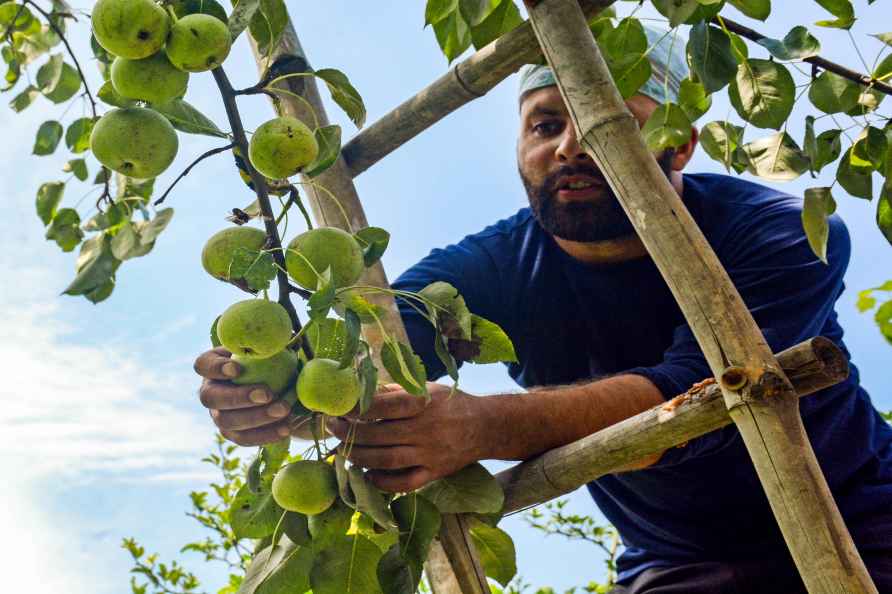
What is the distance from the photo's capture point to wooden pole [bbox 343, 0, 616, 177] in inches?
62.2

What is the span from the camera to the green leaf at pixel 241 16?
1112 millimetres

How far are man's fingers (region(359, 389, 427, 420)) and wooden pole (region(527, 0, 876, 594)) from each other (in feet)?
1.44

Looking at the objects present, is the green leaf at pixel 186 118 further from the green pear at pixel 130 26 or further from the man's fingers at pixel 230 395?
the man's fingers at pixel 230 395

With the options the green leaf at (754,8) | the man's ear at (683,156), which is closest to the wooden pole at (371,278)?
the green leaf at (754,8)

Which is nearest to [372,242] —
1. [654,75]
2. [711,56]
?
[711,56]

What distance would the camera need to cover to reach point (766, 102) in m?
1.31

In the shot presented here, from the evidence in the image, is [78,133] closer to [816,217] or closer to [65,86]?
[65,86]

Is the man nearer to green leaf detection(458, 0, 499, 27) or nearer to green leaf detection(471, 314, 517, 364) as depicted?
green leaf detection(471, 314, 517, 364)

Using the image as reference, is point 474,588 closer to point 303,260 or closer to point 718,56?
point 303,260

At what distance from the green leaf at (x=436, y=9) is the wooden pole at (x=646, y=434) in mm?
663

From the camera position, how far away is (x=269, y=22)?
122 cm

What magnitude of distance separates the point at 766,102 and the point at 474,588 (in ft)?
2.84

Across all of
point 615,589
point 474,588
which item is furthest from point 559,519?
point 474,588

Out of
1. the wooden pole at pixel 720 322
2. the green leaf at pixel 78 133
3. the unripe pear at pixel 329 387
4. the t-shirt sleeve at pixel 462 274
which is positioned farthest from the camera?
the t-shirt sleeve at pixel 462 274
